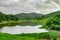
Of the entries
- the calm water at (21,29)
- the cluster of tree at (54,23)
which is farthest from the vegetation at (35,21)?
the calm water at (21,29)

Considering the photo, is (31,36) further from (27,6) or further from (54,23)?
(27,6)

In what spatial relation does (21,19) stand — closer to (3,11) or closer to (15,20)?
(15,20)

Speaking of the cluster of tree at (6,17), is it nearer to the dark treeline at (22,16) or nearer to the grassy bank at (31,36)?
the dark treeline at (22,16)

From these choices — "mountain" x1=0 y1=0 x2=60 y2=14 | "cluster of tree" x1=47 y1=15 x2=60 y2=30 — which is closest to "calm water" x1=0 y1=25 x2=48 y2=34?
"cluster of tree" x1=47 y1=15 x2=60 y2=30

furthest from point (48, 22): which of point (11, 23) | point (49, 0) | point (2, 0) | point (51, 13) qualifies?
point (2, 0)

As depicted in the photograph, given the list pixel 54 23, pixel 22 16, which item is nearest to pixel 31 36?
pixel 22 16

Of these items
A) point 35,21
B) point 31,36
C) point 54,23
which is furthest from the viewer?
point 35,21

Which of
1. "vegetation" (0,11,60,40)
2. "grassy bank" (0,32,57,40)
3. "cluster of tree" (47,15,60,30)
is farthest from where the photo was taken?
"cluster of tree" (47,15,60,30)

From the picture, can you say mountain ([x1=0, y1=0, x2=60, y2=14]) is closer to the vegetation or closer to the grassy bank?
the vegetation

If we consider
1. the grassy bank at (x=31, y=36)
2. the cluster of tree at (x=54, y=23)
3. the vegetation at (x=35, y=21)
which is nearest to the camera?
the grassy bank at (x=31, y=36)

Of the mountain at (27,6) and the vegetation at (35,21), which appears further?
the mountain at (27,6)

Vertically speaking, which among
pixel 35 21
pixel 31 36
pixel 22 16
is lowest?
pixel 31 36

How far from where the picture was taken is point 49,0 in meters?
6.07

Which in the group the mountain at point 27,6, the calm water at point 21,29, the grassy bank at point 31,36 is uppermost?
the mountain at point 27,6
